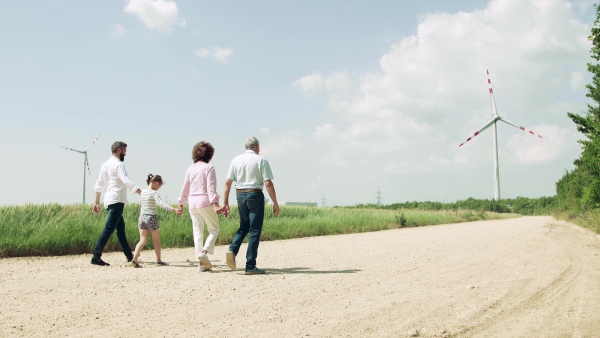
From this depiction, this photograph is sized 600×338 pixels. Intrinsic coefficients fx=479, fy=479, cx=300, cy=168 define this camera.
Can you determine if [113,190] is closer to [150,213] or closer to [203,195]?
[150,213]

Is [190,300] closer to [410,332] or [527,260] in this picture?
[410,332]

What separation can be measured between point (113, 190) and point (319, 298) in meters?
4.79

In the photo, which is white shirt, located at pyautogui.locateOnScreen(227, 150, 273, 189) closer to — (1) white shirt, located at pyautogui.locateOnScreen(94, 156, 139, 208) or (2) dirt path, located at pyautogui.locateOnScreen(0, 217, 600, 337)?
(2) dirt path, located at pyautogui.locateOnScreen(0, 217, 600, 337)

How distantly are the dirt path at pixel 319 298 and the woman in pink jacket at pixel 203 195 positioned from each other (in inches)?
A: 18.3

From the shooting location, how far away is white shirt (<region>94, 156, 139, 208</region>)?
27.0 feet

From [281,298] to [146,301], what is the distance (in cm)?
143

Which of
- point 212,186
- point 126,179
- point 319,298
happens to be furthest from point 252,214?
point 126,179

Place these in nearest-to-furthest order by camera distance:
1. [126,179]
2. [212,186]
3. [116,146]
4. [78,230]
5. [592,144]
A: [212,186] < [126,179] < [116,146] < [78,230] < [592,144]

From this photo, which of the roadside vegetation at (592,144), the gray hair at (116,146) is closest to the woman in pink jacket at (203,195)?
the gray hair at (116,146)

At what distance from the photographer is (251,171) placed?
720cm

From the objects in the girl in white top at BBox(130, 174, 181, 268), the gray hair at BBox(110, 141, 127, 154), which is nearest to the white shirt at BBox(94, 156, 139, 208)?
the gray hair at BBox(110, 141, 127, 154)

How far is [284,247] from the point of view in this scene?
11438 millimetres

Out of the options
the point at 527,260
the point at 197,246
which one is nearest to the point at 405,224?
the point at 527,260

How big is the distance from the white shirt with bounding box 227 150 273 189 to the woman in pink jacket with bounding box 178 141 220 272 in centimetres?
43
